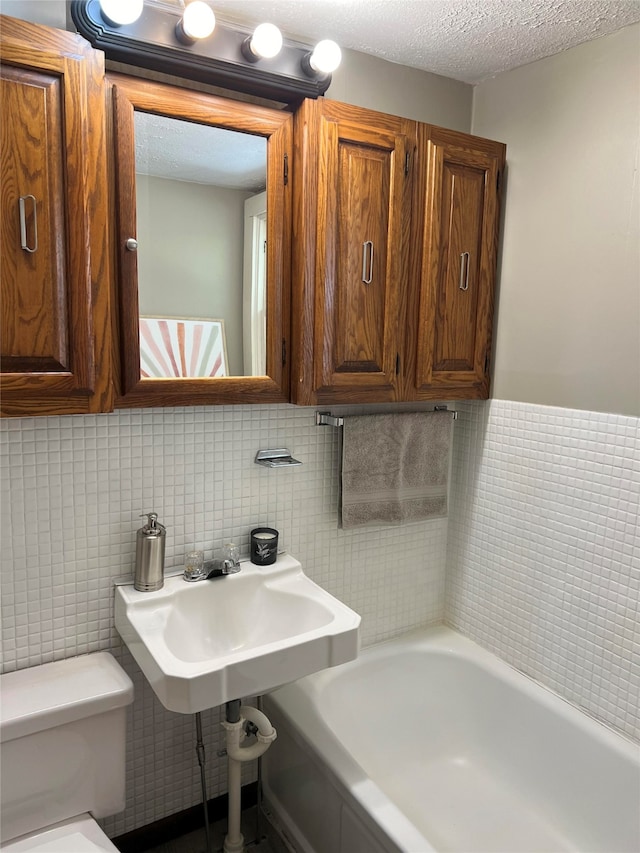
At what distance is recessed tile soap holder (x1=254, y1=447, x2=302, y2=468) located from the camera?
181cm

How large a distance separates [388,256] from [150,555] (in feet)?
3.55

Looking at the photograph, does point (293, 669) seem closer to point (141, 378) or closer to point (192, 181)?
point (141, 378)

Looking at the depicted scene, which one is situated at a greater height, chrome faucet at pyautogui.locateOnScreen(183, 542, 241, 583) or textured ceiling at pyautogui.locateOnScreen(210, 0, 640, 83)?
textured ceiling at pyautogui.locateOnScreen(210, 0, 640, 83)

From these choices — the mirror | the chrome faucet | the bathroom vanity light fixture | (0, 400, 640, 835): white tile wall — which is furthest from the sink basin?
the bathroom vanity light fixture

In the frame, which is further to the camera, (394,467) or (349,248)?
(394,467)

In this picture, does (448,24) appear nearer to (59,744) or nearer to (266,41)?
(266,41)

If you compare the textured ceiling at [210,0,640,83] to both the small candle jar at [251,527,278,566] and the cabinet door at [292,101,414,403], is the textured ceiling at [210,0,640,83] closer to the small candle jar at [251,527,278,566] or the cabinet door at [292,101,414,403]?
the cabinet door at [292,101,414,403]

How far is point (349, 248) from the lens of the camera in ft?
5.36

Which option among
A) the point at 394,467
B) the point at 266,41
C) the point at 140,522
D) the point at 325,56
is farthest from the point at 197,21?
the point at 394,467

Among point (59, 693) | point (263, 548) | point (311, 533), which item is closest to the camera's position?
point (59, 693)

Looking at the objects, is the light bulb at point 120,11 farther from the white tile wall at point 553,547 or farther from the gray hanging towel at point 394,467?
the white tile wall at point 553,547

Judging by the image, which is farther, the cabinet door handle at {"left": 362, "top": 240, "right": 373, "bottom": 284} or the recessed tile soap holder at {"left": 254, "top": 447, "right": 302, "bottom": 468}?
the recessed tile soap holder at {"left": 254, "top": 447, "right": 302, "bottom": 468}

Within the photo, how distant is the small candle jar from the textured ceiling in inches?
57.6

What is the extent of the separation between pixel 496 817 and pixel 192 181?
81.9 inches
